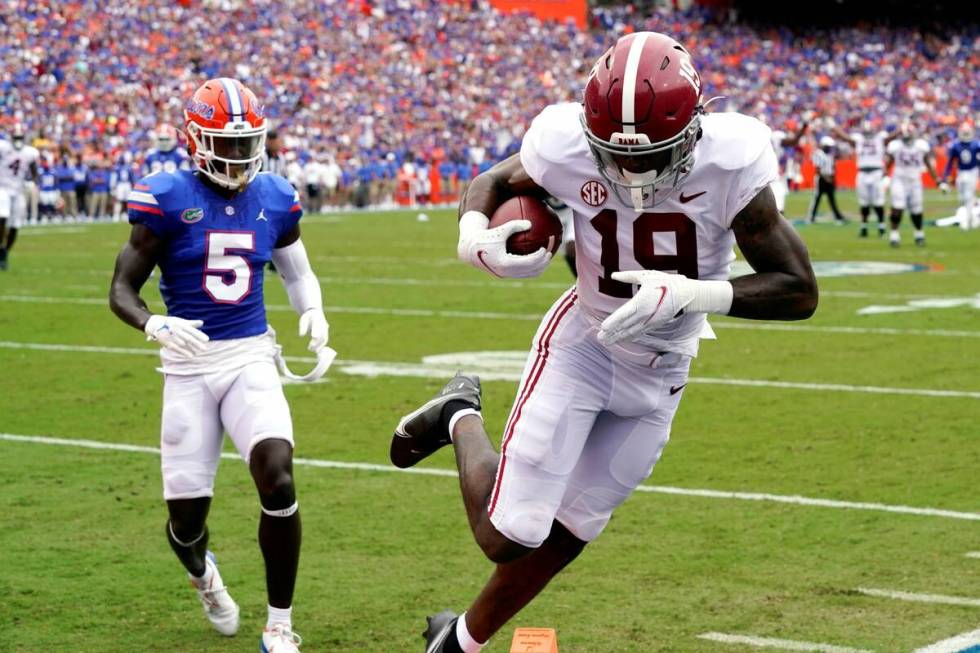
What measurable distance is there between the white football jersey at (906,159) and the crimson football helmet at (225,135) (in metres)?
16.0

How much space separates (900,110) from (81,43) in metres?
23.1

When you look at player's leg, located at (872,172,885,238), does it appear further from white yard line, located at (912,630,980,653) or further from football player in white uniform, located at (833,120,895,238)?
white yard line, located at (912,630,980,653)

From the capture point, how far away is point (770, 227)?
3643 mm

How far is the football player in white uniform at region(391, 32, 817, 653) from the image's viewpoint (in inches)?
139

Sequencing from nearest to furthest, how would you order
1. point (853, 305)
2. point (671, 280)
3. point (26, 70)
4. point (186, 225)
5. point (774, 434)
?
point (671, 280) < point (186, 225) < point (774, 434) < point (853, 305) < point (26, 70)

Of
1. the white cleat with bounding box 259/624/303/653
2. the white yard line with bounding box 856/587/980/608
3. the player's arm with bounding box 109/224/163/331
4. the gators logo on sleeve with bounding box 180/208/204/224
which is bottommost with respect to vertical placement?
the white yard line with bounding box 856/587/980/608

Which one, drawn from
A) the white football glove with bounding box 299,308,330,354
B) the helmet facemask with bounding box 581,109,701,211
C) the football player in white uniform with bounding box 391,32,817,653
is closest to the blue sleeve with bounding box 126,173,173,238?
the white football glove with bounding box 299,308,330,354

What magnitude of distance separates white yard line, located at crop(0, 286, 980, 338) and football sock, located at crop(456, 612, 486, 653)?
7.76 meters

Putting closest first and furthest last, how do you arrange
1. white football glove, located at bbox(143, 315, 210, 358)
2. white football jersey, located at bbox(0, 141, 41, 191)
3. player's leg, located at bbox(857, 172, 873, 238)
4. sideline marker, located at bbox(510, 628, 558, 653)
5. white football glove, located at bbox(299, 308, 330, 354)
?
sideline marker, located at bbox(510, 628, 558, 653) < white football glove, located at bbox(143, 315, 210, 358) < white football glove, located at bbox(299, 308, 330, 354) < white football jersey, located at bbox(0, 141, 41, 191) < player's leg, located at bbox(857, 172, 873, 238)

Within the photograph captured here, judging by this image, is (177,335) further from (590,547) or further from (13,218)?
(13,218)

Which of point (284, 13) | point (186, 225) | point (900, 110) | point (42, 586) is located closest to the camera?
point (186, 225)

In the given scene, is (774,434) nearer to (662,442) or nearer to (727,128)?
(662,442)

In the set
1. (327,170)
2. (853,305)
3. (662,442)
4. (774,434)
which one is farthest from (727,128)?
(327,170)

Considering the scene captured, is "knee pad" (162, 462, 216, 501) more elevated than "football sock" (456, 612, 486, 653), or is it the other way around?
"knee pad" (162, 462, 216, 501)
